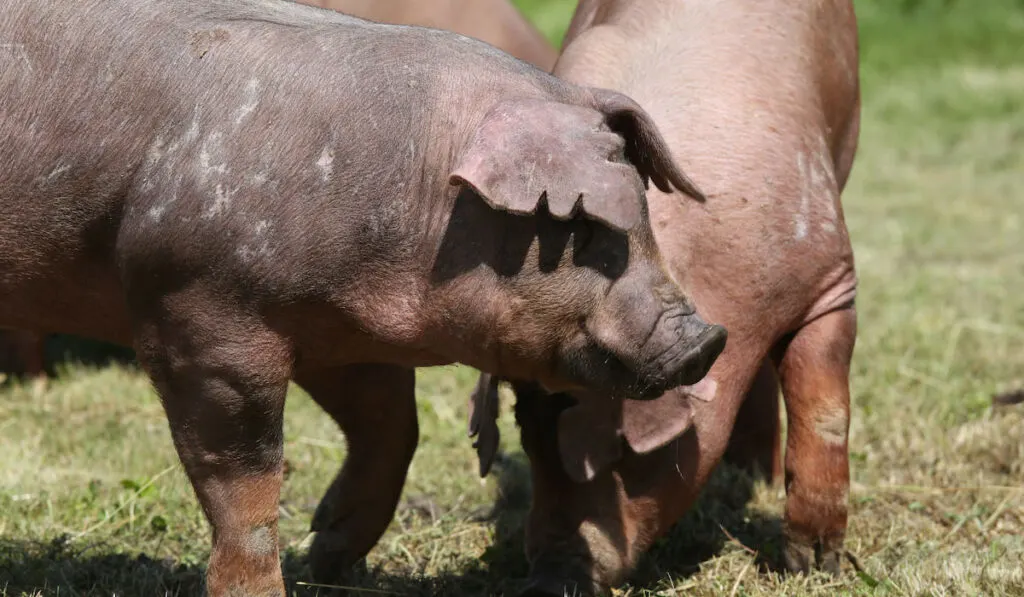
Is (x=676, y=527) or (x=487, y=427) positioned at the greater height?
(x=487, y=427)

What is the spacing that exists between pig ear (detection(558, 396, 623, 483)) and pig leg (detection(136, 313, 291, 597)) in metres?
0.89

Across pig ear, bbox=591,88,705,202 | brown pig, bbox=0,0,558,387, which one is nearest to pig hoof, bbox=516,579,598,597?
pig ear, bbox=591,88,705,202

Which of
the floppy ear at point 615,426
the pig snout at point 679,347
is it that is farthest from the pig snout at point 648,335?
the floppy ear at point 615,426

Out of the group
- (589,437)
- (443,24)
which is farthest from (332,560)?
(443,24)

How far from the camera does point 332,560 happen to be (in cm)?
449

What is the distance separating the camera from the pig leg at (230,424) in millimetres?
3473

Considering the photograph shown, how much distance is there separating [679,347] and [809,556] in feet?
4.46

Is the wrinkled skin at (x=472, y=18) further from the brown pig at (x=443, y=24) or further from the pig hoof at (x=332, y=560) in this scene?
the pig hoof at (x=332, y=560)

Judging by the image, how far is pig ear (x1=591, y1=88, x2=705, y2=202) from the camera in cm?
362

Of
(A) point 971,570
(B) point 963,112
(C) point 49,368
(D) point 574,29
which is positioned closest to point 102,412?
(C) point 49,368

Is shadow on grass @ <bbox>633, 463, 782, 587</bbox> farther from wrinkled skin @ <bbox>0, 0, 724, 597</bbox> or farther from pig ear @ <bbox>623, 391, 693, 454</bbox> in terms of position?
A: wrinkled skin @ <bbox>0, 0, 724, 597</bbox>

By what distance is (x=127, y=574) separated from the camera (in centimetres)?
438

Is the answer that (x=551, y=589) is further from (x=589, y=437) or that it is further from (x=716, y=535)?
(x=716, y=535)

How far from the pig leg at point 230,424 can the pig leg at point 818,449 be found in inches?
67.4
